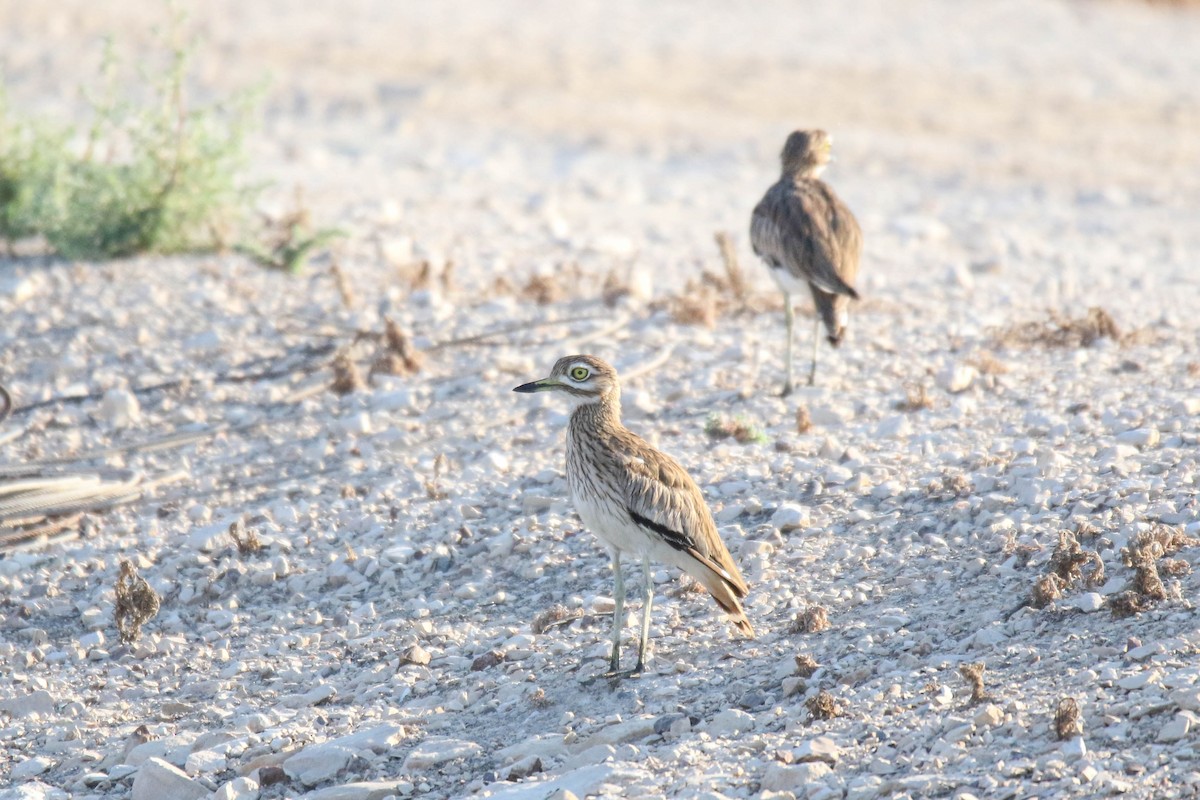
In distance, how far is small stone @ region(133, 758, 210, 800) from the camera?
15.9 ft

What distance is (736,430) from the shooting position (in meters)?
7.03

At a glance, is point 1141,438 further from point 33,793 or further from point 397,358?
point 33,793

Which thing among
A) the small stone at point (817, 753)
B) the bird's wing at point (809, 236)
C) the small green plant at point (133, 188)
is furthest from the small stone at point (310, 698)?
the small green plant at point (133, 188)

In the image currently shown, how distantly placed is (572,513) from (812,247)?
1.90 m

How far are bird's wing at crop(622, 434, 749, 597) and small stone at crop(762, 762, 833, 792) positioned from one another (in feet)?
2.51

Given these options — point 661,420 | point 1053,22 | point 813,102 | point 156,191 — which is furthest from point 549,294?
point 1053,22

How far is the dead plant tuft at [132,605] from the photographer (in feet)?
19.1

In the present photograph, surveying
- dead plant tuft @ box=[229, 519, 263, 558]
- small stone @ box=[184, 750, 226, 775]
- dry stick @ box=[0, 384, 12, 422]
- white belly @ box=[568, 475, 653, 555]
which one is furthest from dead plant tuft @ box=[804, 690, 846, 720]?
dry stick @ box=[0, 384, 12, 422]

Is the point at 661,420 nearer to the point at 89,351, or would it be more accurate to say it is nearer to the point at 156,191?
the point at 89,351

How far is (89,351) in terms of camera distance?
839 centimetres

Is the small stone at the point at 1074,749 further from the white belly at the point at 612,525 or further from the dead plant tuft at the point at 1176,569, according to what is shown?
the white belly at the point at 612,525

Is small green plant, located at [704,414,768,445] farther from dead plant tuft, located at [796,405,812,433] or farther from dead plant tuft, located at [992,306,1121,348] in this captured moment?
dead plant tuft, located at [992,306,1121,348]

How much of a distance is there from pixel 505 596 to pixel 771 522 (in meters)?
1.11

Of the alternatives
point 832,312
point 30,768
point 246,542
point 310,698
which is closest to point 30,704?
point 30,768
